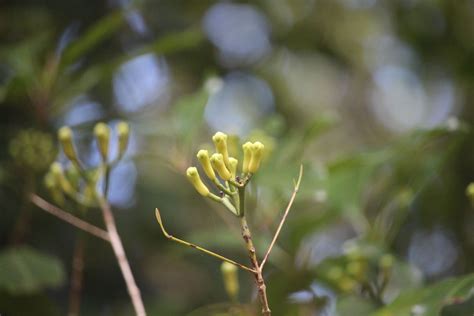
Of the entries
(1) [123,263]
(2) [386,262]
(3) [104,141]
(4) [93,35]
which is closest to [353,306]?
(2) [386,262]

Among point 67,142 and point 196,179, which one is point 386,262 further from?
point 67,142

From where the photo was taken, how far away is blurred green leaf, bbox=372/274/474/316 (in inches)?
31.7

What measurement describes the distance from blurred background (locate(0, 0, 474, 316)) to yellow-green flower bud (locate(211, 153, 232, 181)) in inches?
11.6

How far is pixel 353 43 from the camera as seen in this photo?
116 inches

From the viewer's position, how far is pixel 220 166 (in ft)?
2.44

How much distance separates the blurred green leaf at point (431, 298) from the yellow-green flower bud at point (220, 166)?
0.29m

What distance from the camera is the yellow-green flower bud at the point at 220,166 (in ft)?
2.42

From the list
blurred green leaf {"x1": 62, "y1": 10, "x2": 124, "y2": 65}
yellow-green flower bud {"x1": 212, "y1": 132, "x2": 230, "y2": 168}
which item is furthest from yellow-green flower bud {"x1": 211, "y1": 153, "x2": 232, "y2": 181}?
blurred green leaf {"x1": 62, "y1": 10, "x2": 124, "y2": 65}

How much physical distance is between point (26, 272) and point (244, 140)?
510mm

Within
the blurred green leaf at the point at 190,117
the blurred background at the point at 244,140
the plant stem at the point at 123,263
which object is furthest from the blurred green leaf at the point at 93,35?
the plant stem at the point at 123,263

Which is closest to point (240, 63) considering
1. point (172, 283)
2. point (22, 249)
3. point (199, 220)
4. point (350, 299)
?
point (199, 220)

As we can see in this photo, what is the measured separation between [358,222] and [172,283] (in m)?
0.92

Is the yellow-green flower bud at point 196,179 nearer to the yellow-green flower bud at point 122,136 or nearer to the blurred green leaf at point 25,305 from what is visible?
the yellow-green flower bud at point 122,136

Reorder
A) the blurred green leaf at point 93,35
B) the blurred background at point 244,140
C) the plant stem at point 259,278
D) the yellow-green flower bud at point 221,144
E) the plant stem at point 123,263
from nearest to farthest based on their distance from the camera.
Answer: the plant stem at point 259,278 < the yellow-green flower bud at point 221,144 < the plant stem at point 123,263 < the blurred background at point 244,140 < the blurred green leaf at point 93,35
